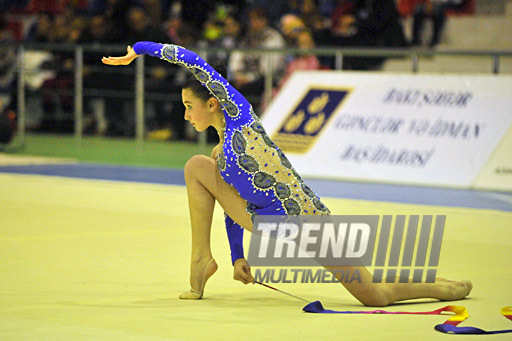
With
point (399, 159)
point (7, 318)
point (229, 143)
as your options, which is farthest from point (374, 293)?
point (399, 159)

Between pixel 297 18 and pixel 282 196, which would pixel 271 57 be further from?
pixel 282 196

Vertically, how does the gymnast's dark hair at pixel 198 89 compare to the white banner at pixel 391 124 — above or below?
above

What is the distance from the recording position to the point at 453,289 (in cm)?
405

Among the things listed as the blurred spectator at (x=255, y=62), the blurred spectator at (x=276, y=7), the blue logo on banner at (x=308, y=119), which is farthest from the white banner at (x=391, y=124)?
the blurred spectator at (x=276, y=7)

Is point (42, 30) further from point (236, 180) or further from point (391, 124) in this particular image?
point (236, 180)

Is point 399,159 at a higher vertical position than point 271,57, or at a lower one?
lower

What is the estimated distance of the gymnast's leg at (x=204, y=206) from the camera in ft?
13.1

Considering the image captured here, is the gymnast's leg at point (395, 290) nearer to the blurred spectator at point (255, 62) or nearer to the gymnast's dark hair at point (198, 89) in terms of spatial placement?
the gymnast's dark hair at point (198, 89)

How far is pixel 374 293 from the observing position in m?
3.83

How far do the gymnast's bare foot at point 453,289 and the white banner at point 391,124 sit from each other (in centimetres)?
491

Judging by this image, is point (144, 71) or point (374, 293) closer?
point (374, 293)

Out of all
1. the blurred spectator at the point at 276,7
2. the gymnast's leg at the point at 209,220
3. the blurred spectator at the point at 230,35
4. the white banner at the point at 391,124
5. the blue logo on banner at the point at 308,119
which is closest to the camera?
the gymnast's leg at the point at 209,220

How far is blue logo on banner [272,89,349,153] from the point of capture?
981 cm

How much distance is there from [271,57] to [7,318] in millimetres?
8068
